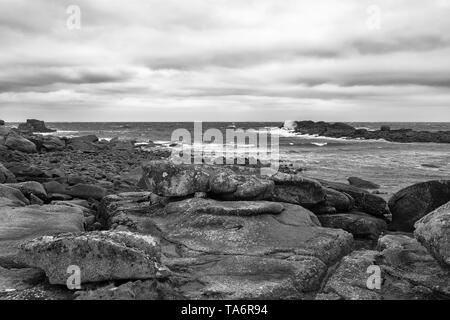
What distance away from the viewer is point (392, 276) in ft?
25.3

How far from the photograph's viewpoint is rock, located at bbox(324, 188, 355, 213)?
1337cm

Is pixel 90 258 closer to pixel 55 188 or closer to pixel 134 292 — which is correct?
pixel 134 292

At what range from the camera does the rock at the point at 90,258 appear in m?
6.62

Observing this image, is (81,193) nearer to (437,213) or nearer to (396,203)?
(396,203)

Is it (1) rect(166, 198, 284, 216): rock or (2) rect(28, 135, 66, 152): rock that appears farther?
(2) rect(28, 135, 66, 152): rock

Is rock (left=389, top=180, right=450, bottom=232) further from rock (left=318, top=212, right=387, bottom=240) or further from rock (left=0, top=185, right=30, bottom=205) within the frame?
rock (left=0, top=185, right=30, bottom=205)

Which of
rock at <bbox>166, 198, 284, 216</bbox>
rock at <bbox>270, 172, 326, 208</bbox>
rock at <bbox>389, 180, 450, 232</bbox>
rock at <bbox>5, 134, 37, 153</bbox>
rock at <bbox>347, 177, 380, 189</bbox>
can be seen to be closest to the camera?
rock at <bbox>166, 198, 284, 216</bbox>

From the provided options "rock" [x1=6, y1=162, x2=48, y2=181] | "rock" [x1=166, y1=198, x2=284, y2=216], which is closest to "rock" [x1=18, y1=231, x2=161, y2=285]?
"rock" [x1=166, y1=198, x2=284, y2=216]

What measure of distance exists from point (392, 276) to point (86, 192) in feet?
39.3

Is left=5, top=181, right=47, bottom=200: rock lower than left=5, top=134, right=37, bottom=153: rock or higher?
lower

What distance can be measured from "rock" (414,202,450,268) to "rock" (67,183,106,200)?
11850 millimetres

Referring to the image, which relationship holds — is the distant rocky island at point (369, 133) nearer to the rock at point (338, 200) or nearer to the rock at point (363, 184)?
the rock at point (363, 184)
